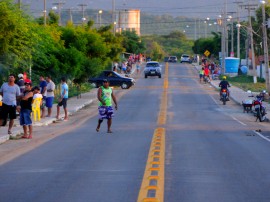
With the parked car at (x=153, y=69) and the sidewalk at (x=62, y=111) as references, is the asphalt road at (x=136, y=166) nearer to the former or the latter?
the sidewalk at (x=62, y=111)

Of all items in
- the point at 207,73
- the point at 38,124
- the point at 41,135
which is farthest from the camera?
the point at 207,73

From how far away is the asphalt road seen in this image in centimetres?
1191

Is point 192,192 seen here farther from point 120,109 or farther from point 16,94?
point 120,109

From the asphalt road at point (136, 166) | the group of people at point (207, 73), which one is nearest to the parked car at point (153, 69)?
the group of people at point (207, 73)

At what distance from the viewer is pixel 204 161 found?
1645 cm

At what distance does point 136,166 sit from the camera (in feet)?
50.6

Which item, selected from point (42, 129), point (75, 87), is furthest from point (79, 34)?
point (42, 129)

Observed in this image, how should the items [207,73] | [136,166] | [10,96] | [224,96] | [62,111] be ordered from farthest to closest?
[207,73] → [224,96] → [62,111] → [10,96] → [136,166]

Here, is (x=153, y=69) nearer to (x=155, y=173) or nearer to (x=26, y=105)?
(x=26, y=105)

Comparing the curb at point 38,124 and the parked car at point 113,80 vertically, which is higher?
the parked car at point 113,80

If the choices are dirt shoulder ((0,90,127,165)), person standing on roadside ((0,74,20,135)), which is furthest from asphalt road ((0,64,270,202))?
person standing on roadside ((0,74,20,135))

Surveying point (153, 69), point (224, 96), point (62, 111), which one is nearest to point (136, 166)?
point (62, 111)

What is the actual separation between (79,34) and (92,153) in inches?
1427

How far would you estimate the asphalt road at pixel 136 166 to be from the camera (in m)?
11.9
